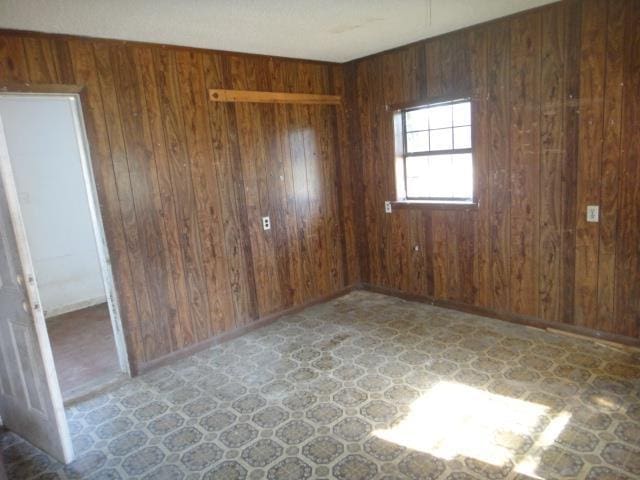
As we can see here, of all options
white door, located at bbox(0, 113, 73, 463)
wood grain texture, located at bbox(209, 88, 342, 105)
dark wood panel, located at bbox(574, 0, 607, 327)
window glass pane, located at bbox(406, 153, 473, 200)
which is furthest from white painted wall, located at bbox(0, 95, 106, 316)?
dark wood panel, located at bbox(574, 0, 607, 327)

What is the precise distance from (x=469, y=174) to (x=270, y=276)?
2156mm

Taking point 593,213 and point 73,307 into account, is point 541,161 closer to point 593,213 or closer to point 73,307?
point 593,213

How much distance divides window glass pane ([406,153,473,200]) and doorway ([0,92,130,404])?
11.0 ft

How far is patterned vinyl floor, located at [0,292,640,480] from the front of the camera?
87.6 inches

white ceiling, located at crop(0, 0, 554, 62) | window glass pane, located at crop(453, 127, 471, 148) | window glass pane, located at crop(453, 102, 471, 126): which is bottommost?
window glass pane, located at crop(453, 127, 471, 148)

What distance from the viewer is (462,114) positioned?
3.94m

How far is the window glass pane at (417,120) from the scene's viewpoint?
13.9 ft

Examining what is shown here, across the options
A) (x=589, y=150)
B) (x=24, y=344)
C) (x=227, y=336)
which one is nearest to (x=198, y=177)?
(x=227, y=336)

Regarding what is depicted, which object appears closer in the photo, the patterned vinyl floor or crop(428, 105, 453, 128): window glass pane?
the patterned vinyl floor

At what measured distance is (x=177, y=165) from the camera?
11.8 ft

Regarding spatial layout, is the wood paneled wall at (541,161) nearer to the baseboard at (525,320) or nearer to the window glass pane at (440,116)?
the baseboard at (525,320)

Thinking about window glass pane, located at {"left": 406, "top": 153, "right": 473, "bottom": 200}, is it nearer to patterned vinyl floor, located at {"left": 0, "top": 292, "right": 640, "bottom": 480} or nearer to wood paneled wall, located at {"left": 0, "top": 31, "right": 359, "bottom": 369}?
wood paneled wall, located at {"left": 0, "top": 31, "right": 359, "bottom": 369}

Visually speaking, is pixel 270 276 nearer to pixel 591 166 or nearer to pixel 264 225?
pixel 264 225

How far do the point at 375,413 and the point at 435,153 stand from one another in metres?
2.60
